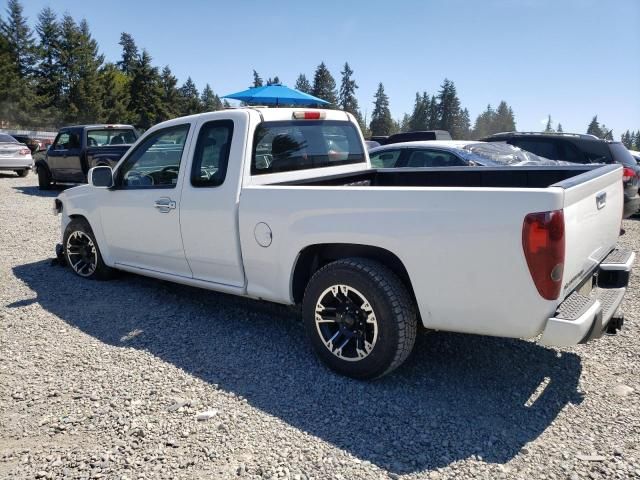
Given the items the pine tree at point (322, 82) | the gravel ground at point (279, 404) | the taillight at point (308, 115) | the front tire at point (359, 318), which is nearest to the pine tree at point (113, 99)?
the pine tree at point (322, 82)

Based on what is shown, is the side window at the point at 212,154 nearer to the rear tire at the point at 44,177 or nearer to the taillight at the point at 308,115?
the taillight at the point at 308,115

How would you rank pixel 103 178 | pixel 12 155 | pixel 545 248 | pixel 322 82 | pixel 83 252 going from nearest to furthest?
1. pixel 545 248
2. pixel 103 178
3. pixel 83 252
4. pixel 12 155
5. pixel 322 82

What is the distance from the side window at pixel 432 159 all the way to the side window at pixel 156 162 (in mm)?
4406

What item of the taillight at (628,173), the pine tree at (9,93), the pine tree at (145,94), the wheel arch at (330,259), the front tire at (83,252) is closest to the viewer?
the wheel arch at (330,259)

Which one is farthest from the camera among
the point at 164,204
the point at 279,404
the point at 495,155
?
the point at 495,155

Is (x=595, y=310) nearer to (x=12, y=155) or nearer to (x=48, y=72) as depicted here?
(x=12, y=155)

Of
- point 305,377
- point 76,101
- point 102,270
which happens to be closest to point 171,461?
point 305,377

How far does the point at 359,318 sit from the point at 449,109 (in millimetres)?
87128

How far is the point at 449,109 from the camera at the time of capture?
3322 inches

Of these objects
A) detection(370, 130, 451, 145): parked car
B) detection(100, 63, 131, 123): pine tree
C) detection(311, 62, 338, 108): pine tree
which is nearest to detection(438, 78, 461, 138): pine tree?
detection(311, 62, 338, 108): pine tree

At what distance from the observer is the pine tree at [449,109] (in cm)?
8350

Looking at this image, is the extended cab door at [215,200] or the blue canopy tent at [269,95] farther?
the blue canopy tent at [269,95]

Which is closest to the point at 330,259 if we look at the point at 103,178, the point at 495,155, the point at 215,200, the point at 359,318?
the point at 359,318

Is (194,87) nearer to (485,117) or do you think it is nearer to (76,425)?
(485,117)
